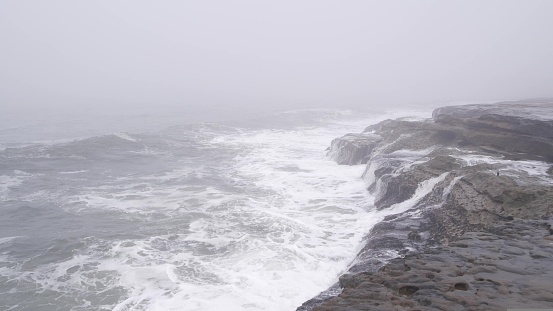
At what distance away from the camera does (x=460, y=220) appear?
9562 mm

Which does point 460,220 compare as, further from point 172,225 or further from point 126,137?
point 126,137

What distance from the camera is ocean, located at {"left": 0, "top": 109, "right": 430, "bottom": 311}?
29.9 feet

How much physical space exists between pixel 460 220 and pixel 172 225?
906 centimetres

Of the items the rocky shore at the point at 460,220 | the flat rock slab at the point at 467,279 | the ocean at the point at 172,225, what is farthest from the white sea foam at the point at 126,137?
the flat rock slab at the point at 467,279

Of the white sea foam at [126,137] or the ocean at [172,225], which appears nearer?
the ocean at [172,225]

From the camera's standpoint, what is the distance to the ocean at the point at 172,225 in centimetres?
912

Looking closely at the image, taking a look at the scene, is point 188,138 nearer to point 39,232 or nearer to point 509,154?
point 39,232

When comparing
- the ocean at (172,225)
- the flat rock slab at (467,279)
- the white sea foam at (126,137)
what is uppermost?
the white sea foam at (126,137)

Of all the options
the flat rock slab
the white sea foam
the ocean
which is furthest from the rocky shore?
the white sea foam

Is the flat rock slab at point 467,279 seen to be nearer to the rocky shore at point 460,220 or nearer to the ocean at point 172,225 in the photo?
the rocky shore at point 460,220

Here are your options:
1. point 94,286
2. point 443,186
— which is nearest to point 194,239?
point 94,286

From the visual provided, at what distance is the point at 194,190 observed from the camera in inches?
681

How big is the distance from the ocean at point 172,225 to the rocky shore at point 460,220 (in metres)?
1.55

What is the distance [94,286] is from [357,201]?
9.54 m
